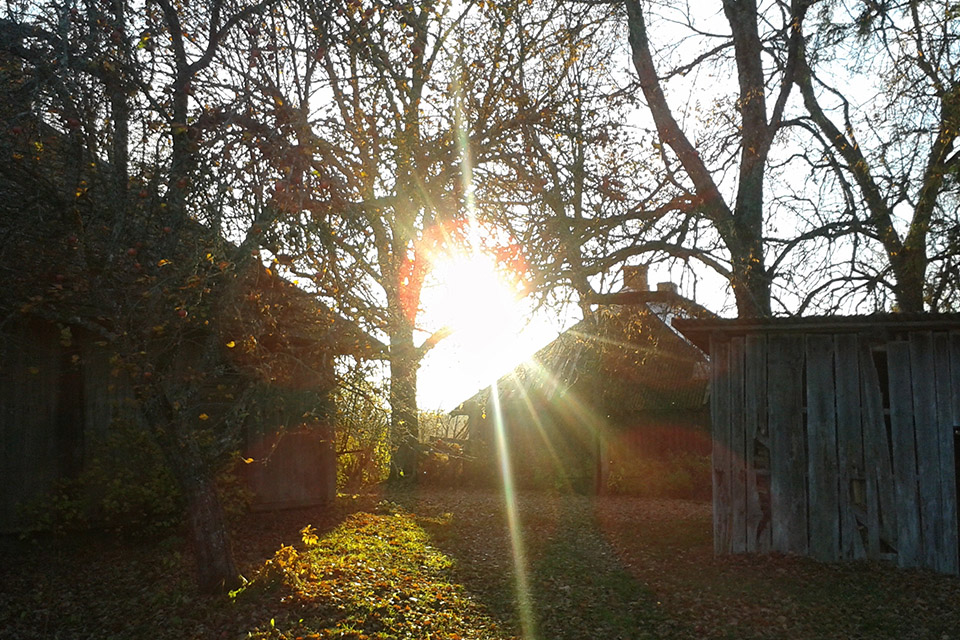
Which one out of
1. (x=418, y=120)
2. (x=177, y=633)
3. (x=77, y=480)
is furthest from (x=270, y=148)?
(x=77, y=480)

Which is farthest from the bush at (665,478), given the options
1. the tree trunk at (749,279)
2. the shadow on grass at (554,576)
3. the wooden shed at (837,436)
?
the wooden shed at (837,436)

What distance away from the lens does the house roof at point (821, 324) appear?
954 centimetres

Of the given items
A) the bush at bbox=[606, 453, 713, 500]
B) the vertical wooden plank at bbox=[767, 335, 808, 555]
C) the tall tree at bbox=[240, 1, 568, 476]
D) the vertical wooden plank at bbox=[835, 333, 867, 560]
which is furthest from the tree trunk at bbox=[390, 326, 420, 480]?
the bush at bbox=[606, 453, 713, 500]

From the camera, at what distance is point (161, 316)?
7609mm

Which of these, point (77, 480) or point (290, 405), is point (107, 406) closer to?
point (77, 480)

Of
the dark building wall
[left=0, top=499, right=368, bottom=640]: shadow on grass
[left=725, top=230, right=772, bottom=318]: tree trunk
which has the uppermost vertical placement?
[left=725, top=230, right=772, bottom=318]: tree trunk

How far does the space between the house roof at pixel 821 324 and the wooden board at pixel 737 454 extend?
0.35 m

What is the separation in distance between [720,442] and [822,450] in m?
1.25

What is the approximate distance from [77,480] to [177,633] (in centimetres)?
385

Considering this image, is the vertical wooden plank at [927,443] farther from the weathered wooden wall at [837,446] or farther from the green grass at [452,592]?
the green grass at [452,592]

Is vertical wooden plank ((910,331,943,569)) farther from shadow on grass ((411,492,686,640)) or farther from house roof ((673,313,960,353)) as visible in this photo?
shadow on grass ((411,492,686,640))

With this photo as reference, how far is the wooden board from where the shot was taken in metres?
10.5

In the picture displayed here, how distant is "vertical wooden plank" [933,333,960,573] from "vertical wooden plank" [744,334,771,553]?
1.99 metres

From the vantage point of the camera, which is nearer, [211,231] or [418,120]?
[211,231]
